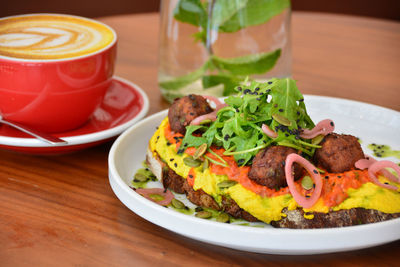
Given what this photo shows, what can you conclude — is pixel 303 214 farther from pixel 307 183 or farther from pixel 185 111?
pixel 185 111

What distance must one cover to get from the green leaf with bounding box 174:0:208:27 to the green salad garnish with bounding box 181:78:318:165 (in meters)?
0.64

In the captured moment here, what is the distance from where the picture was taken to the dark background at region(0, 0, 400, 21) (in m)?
4.62

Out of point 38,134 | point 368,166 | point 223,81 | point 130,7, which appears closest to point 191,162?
point 368,166

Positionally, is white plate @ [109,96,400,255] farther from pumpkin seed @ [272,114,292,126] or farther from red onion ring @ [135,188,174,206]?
pumpkin seed @ [272,114,292,126]

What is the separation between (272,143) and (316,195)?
0.20m

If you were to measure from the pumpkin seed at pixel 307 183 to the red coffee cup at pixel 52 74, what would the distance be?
2.92 feet

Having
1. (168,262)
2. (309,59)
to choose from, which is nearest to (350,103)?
(309,59)

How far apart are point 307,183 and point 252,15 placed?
37.1 inches

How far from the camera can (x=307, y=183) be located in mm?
1335

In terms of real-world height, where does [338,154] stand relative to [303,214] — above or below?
above

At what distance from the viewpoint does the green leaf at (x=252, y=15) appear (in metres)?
2.04

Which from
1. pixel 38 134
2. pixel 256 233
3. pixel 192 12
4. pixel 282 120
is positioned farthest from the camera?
pixel 192 12

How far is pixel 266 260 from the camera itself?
4.16ft

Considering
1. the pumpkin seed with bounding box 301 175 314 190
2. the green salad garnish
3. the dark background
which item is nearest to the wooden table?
the pumpkin seed with bounding box 301 175 314 190
